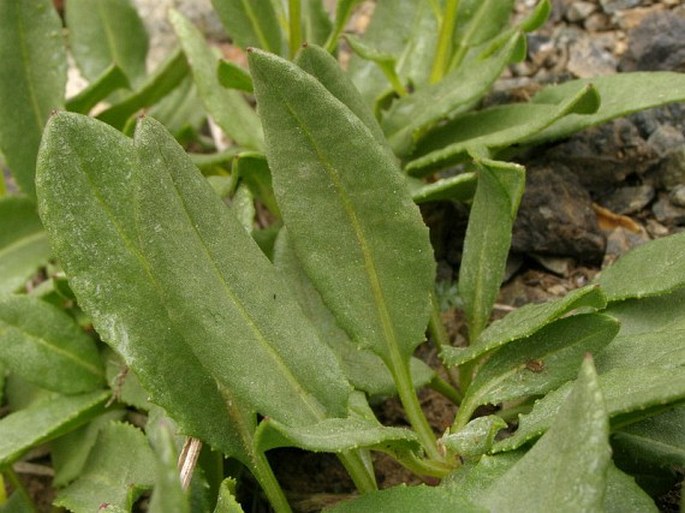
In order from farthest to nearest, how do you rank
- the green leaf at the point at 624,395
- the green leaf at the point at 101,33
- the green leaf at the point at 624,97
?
the green leaf at the point at 101,33 → the green leaf at the point at 624,97 → the green leaf at the point at 624,395

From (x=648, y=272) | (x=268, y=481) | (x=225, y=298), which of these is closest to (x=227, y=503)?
(x=268, y=481)

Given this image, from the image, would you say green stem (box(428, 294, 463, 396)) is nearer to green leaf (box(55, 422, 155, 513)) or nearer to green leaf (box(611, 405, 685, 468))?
green leaf (box(611, 405, 685, 468))

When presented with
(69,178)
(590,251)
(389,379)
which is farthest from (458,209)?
(69,178)

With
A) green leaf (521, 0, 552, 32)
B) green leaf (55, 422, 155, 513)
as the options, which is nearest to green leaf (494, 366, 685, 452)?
green leaf (55, 422, 155, 513)

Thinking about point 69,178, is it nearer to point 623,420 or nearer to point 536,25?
point 623,420

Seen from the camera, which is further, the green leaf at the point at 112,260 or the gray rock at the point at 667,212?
the gray rock at the point at 667,212

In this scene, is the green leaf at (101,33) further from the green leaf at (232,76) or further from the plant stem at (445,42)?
the plant stem at (445,42)

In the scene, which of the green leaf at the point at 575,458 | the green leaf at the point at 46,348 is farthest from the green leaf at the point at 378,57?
the green leaf at the point at 575,458
